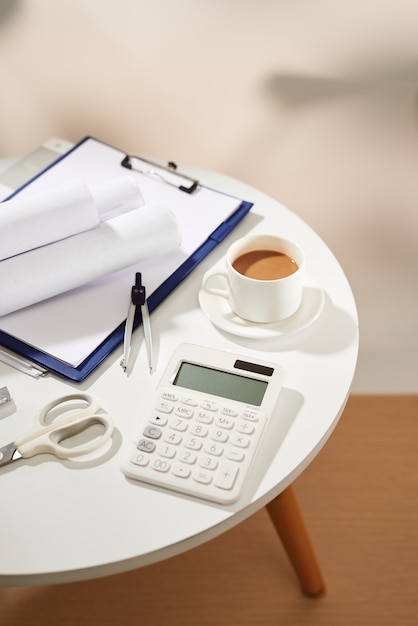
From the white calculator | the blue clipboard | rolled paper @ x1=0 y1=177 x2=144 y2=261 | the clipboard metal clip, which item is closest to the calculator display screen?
the white calculator

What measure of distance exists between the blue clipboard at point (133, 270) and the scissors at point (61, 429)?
0.12ft

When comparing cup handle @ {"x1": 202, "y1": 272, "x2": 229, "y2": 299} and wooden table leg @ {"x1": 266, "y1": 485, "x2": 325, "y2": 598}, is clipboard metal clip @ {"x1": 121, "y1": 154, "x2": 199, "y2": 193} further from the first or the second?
wooden table leg @ {"x1": 266, "y1": 485, "x2": 325, "y2": 598}

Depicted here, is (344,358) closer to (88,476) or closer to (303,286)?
(303,286)

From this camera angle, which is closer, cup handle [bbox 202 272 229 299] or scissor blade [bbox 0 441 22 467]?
scissor blade [bbox 0 441 22 467]

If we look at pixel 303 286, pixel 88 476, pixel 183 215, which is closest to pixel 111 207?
pixel 183 215

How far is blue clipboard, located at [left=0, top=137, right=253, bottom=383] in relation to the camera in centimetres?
82

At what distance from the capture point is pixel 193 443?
2.41 feet

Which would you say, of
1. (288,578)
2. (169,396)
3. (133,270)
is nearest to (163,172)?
(133,270)

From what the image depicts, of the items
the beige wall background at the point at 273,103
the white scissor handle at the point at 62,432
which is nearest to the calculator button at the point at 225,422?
the white scissor handle at the point at 62,432

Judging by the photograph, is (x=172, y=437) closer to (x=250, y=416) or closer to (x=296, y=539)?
(x=250, y=416)

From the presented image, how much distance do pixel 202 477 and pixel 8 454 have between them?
Answer: 20 cm

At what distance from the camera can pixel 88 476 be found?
72 centimetres

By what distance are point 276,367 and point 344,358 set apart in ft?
0.29

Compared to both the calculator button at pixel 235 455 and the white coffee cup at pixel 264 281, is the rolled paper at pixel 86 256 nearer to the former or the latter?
the white coffee cup at pixel 264 281
